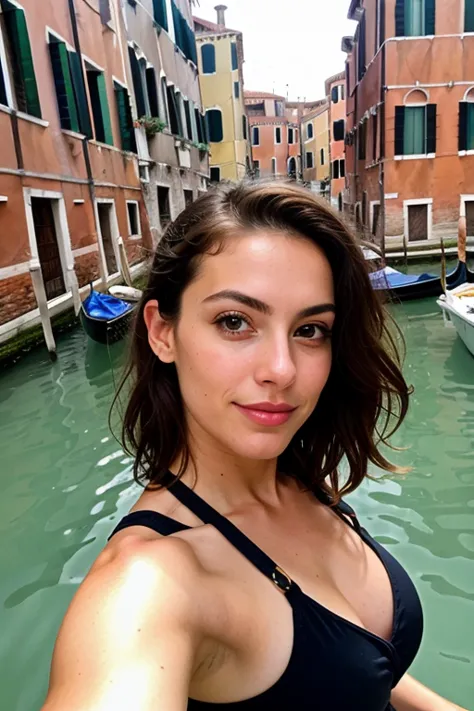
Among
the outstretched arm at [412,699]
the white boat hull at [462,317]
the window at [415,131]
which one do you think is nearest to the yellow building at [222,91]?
the window at [415,131]

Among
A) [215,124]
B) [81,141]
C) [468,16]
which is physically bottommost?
[81,141]

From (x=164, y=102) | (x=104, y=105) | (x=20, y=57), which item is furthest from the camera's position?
(x=164, y=102)

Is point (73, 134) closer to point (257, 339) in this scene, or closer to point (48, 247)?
point (48, 247)

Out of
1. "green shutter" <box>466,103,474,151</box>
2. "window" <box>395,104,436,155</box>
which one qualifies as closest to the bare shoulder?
"window" <box>395,104,436,155</box>

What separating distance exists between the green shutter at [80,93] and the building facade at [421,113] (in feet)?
25.1

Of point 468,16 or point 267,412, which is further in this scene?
point 468,16

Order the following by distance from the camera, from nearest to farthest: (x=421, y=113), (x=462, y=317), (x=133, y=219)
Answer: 1. (x=462, y=317)
2. (x=133, y=219)
3. (x=421, y=113)

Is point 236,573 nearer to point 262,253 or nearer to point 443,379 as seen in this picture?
point 262,253

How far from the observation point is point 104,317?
691cm

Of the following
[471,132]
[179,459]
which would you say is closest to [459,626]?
[179,459]

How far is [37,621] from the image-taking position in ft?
7.88

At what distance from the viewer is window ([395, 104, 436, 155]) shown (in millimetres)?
13508

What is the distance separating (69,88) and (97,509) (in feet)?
22.6

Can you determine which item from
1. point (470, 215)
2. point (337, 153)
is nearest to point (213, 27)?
point (337, 153)
